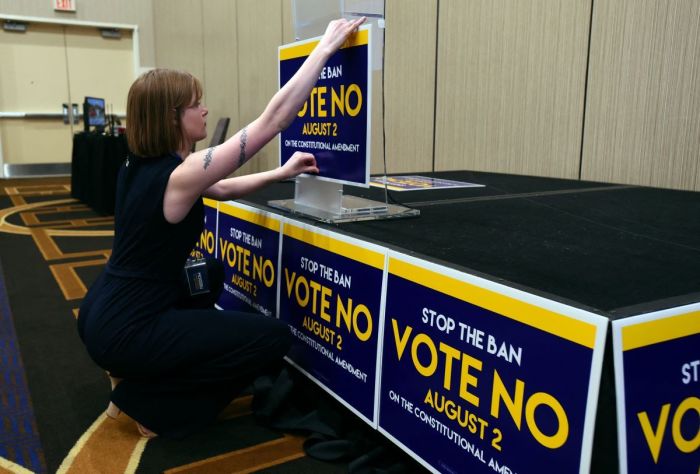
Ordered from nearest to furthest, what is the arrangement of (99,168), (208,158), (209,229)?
(208,158) < (209,229) < (99,168)

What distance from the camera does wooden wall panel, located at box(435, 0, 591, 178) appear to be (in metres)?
2.44

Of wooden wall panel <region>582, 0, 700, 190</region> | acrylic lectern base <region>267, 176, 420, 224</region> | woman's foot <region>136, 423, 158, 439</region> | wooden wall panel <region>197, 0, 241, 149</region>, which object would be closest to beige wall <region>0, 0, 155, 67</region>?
wooden wall panel <region>197, 0, 241, 149</region>

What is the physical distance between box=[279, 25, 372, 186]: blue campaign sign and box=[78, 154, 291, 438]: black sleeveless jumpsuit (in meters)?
0.36

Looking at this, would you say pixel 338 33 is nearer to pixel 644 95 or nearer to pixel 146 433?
pixel 146 433

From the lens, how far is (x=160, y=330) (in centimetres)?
133

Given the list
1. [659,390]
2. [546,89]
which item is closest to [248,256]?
[659,390]

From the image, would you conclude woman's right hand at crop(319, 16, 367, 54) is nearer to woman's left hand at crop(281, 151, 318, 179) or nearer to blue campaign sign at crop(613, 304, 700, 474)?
woman's left hand at crop(281, 151, 318, 179)

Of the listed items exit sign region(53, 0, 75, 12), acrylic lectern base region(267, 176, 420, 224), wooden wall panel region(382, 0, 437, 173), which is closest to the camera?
acrylic lectern base region(267, 176, 420, 224)

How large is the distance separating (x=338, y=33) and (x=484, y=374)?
84 cm

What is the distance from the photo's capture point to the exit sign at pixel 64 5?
6987mm

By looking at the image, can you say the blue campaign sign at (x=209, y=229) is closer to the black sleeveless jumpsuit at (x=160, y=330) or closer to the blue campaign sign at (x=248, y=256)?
the blue campaign sign at (x=248, y=256)

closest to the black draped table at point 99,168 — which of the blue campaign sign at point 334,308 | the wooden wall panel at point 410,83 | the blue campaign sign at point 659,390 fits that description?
the wooden wall panel at point 410,83

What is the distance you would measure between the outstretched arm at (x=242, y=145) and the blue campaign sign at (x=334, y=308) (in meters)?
0.27

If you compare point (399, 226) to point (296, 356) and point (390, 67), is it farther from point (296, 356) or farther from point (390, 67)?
point (390, 67)
